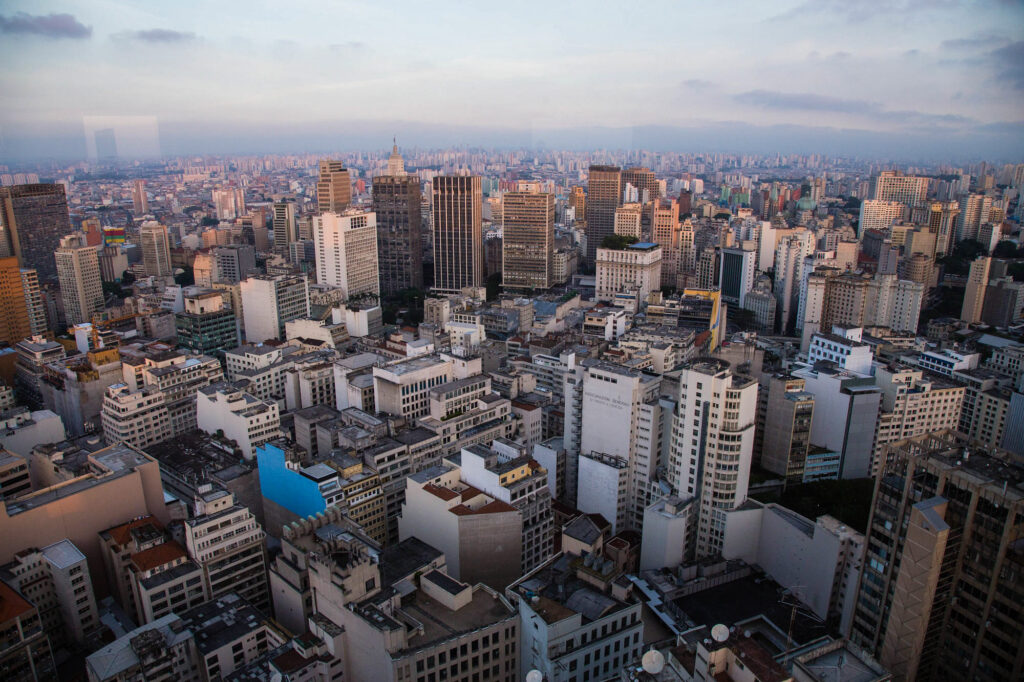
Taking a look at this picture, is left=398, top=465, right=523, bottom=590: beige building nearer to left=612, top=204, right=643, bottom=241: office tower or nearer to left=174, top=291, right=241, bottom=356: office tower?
left=174, top=291, right=241, bottom=356: office tower

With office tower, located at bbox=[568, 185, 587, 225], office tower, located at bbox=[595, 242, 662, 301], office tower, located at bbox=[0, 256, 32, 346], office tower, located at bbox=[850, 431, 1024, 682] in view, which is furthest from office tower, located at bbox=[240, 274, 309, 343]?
office tower, located at bbox=[568, 185, 587, 225]

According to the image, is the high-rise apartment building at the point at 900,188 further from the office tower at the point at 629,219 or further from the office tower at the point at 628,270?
the office tower at the point at 628,270

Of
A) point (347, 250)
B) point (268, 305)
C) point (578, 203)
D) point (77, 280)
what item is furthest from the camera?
point (578, 203)

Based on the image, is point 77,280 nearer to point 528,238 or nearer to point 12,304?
point 12,304

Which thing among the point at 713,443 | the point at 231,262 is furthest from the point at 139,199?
the point at 713,443

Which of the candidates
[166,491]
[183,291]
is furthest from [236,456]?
[183,291]

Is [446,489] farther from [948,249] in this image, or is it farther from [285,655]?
[948,249]
